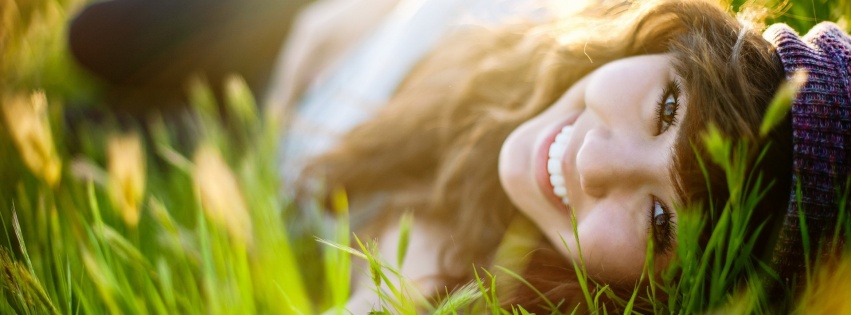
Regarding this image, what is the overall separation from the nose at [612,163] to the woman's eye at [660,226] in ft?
0.16

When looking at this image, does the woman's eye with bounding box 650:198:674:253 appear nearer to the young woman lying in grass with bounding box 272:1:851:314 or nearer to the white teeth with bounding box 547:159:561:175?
the young woman lying in grass with bounding box 272:1:851:314

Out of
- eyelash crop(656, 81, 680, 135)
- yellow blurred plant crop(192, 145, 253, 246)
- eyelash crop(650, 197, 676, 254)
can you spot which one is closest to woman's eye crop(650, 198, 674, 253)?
eyelash crop(650, 197, 676, 254)

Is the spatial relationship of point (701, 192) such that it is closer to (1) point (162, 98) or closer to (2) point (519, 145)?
(2) point (519, 145)

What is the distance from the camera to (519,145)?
1137mm

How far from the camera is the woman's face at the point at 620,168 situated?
3.09ft

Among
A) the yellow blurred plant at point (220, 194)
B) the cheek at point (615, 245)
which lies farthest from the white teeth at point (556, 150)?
the yellow blurred plant at point (220, 194)

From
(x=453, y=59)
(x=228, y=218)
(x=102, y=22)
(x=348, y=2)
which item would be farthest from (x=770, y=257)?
(x=102, y=22)

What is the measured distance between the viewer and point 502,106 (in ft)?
4.62

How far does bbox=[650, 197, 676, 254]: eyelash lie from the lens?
3.11ft

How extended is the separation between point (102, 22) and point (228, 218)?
1.40 meters

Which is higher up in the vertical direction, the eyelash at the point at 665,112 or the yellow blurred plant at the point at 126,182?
the yellow blurred plant at the point at 126,182

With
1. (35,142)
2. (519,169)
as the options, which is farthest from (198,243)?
(519,169)

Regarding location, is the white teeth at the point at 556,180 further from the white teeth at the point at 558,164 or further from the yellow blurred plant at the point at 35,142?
the yellow blurred plant at the point at 35,142

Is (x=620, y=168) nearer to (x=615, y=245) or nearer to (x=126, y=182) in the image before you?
(x=615, y=245)
